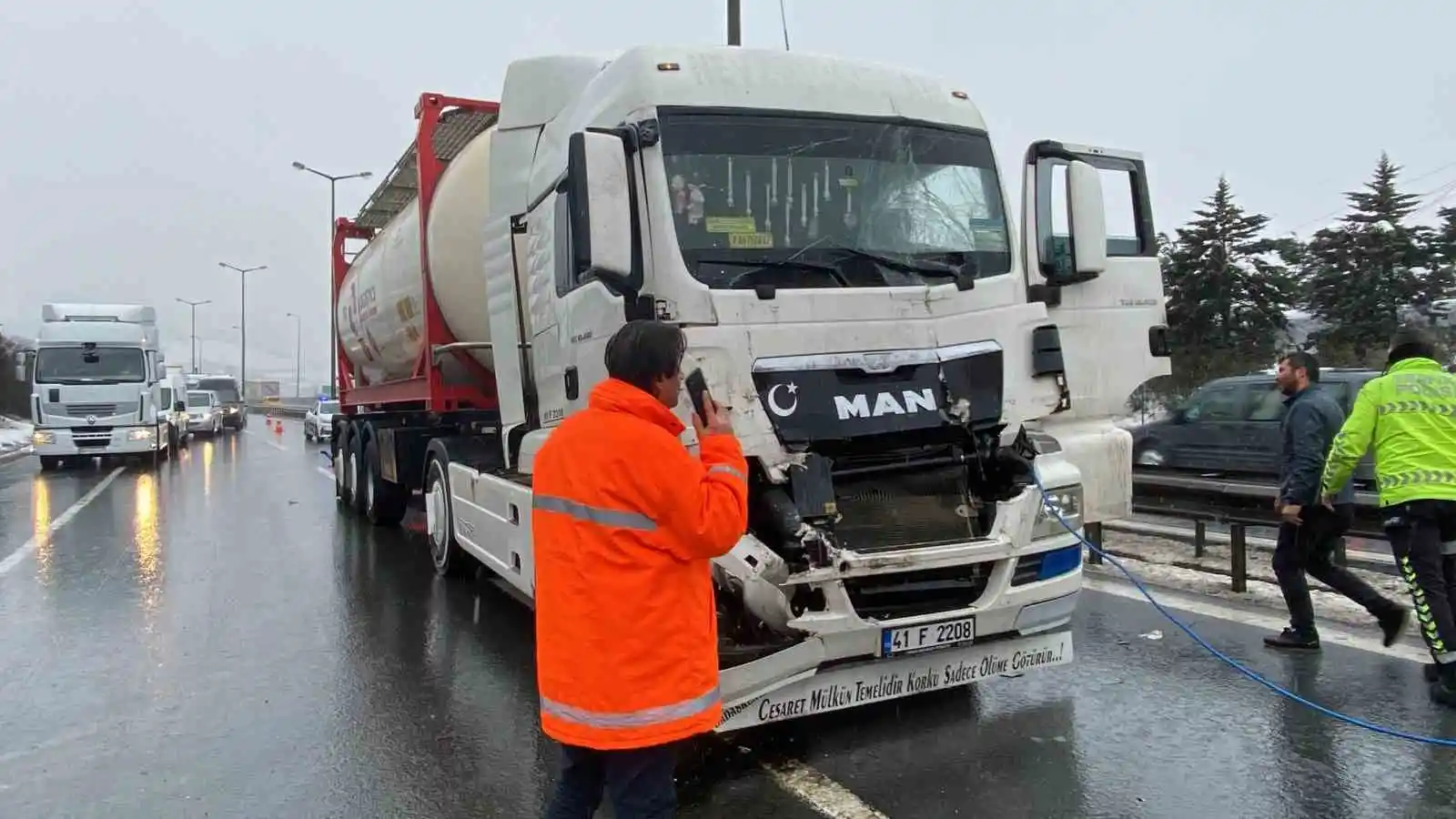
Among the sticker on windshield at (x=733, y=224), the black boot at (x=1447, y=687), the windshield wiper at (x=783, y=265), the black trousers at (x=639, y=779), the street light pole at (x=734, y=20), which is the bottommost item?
the black boot at (x=1447, y=687)

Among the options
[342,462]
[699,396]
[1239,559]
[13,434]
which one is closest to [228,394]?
[13,434]

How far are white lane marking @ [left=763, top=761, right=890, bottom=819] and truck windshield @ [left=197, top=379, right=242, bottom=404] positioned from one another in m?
40.4

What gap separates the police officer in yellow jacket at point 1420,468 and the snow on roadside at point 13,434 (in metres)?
28.4

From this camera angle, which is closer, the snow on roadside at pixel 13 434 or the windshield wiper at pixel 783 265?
the windshield wiper at pixel 783 265

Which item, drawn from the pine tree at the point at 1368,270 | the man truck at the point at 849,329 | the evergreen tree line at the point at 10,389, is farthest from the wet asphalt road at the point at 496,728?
the evergreen tree line at the point at 10,389

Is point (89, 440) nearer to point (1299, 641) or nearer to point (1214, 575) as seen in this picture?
point (1214, 575)

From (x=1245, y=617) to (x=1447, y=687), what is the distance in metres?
1.59

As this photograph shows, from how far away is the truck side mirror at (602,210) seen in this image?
14.2ft

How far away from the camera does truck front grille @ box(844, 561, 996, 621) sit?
163 inches

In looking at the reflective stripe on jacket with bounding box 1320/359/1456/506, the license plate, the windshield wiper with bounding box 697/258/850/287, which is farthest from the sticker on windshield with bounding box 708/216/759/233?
the reflective stripe on jacket with bounding box 1320/359/1456/506

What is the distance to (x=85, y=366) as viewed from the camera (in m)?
20.0

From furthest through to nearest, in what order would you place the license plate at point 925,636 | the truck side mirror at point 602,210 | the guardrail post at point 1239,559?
the guardrail post at point 1239,559, the truck side mirror at point 602,210, the license plate at point 925,636

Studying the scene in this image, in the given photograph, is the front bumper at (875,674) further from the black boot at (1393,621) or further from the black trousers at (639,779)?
the black boot at (1393,621)

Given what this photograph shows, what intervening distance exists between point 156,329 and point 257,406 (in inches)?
2553
